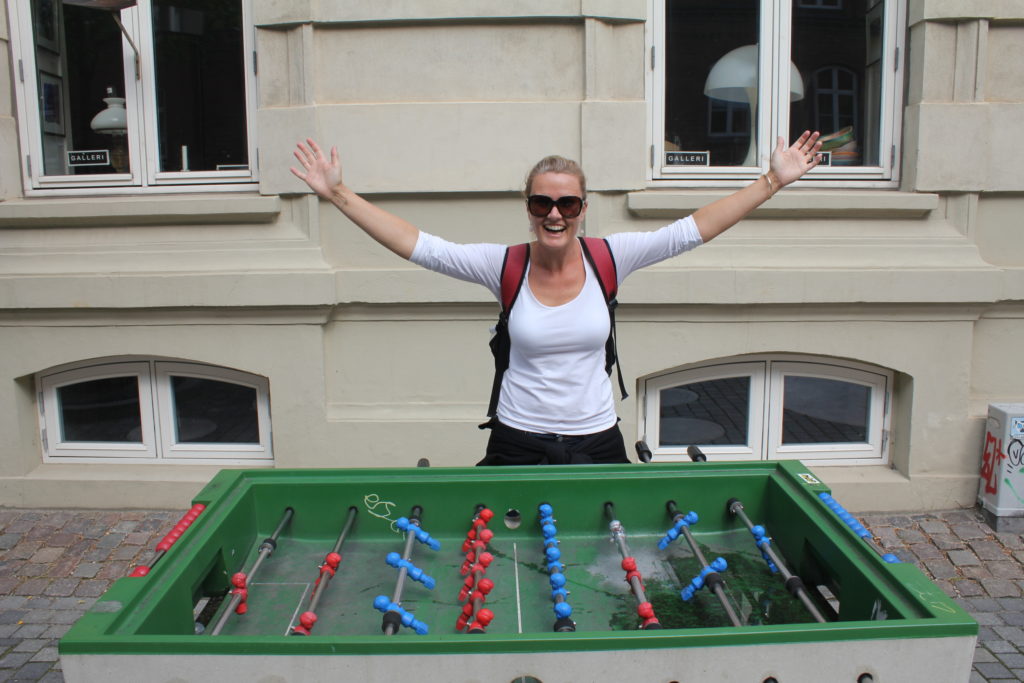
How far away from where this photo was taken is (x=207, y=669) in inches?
66.4

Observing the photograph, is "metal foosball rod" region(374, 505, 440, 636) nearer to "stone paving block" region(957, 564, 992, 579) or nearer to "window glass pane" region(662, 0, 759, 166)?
"stone paving block" region(957, 564, 992, 579)

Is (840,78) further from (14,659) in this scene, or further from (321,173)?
(14,659)

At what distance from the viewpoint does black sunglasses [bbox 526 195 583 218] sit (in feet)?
9.00

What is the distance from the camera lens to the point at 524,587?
2.35m

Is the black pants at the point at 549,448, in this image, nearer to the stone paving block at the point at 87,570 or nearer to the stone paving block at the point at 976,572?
the stone paving block at the point at 976,572

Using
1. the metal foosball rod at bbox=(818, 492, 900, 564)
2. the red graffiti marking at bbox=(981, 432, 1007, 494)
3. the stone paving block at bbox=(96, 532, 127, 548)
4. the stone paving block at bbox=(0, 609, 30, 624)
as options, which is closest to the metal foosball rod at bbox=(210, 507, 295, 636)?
the metal foosball rod at bbox=(818, 492, 900, 564)

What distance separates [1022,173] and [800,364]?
68.0 inches

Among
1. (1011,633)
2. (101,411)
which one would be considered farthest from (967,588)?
(101,411)

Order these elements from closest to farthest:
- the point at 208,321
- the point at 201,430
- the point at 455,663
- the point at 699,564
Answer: the point at 455,663
the point at 699,564
the point at 208,321
the point at 201,430

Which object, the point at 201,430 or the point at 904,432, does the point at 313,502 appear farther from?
the point at 904,432

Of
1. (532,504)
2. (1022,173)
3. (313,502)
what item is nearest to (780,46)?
(1022,173)

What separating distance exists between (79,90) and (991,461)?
6.20 meters

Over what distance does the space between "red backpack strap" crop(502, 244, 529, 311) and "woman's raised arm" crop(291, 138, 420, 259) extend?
0.33 meters

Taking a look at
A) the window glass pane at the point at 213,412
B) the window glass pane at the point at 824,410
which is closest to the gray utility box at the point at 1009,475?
the window glass pane at the point at 824,410
